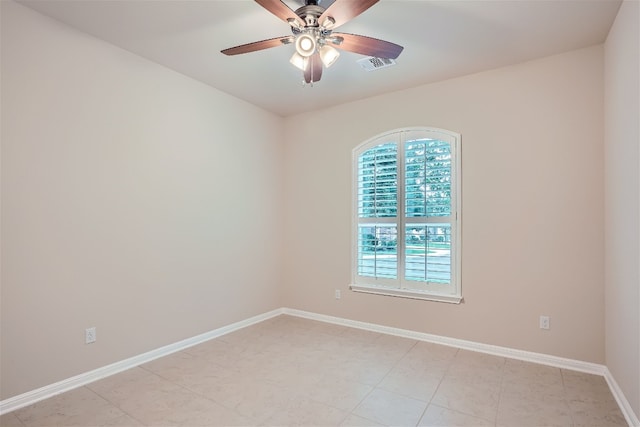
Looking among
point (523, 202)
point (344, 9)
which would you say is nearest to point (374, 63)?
point (344, 9)

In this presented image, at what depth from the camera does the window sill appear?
3.37m

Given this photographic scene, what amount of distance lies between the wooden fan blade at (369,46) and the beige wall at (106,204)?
1950 millimetres

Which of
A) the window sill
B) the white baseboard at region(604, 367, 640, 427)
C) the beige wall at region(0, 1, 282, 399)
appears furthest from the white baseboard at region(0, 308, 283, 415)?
the white baseboard at region(604, 367, 640, 427)

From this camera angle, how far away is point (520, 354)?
304cm

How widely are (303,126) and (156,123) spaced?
1.94 metres

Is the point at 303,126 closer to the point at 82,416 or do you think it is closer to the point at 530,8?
the point at 530,8

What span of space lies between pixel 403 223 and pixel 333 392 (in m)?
1.90

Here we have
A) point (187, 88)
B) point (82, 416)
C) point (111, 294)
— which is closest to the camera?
point (82, 416)

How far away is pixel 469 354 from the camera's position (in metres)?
3.16

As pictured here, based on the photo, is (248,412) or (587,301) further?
(587,301)

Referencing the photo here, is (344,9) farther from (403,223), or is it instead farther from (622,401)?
(622,401)

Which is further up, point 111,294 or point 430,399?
point 111,294

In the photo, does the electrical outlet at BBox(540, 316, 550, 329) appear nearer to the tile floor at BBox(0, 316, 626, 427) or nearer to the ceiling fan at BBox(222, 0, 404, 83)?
the tile floor at BBox(0, 316, 626, 427)

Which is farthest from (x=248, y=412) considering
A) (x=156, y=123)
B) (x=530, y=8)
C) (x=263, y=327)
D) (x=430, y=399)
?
(x=530, y=8)
